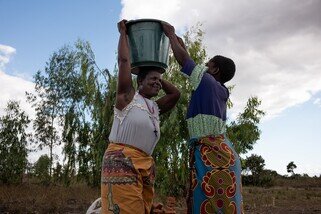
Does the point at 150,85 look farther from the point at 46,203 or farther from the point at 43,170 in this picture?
the point at 43,170

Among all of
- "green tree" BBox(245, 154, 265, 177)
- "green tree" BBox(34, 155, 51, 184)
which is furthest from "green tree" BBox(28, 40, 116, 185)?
"green tree" BBox(245, 154, 265, 177)

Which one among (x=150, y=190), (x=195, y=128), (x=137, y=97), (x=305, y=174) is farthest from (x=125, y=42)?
(x=305, y=174)

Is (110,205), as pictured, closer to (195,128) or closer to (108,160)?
(108,160)

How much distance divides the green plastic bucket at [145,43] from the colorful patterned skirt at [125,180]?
0.66m

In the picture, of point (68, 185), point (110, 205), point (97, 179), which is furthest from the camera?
point (68, 185)

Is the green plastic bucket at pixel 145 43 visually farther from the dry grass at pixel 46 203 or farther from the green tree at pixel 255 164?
the green tree at pixel 255 164

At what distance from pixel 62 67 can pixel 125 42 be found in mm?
18401

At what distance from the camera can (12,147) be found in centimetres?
1559

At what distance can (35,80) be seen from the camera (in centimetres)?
2036

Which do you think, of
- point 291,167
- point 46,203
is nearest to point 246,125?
point 46,203

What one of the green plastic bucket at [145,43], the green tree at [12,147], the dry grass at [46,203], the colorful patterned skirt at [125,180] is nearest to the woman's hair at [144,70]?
the green plastic bucket at [145,43]

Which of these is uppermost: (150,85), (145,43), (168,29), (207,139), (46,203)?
(168,29)

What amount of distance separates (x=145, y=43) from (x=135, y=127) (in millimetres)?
669

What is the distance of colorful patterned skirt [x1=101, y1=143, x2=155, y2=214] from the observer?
2.13 m
